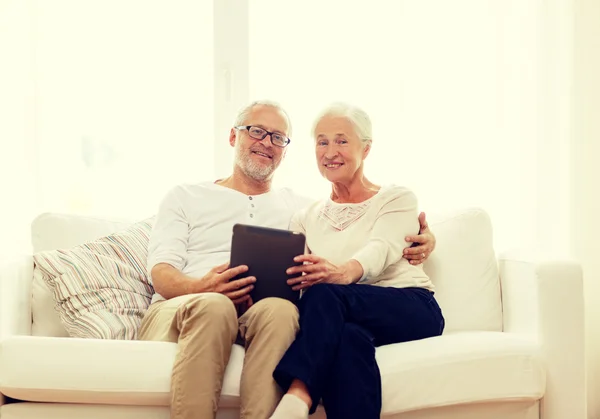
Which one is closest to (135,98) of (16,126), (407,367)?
(16,126)

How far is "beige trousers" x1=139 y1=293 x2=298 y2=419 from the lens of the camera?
163 cm

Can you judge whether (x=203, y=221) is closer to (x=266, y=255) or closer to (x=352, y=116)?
(x=266, y=255)

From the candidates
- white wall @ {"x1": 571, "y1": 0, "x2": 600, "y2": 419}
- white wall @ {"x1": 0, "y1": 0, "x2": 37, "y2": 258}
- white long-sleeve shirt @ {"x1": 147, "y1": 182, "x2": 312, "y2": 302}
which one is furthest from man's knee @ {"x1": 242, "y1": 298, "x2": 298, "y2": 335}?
white wall @ {"x1": 571, "y1": 0, "x2": 600, "y2": 419}

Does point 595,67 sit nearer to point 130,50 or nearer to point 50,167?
point 130,50

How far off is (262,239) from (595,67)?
1.99 m

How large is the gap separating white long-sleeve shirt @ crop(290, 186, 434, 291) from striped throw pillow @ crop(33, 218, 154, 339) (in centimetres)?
60

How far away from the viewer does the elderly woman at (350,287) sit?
1.68m

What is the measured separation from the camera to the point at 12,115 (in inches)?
118

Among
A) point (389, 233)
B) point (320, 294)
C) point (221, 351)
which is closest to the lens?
point (221, 351)

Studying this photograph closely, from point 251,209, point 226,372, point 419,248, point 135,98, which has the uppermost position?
point 135,98

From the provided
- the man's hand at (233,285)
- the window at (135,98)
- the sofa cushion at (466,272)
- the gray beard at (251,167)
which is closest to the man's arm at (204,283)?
the man's hand at (233,285)

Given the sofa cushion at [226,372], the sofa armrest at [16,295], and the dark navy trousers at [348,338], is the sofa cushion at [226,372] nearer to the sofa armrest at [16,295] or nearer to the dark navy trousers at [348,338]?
the dark navy trousers at [348,338]

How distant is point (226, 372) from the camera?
5.76ft

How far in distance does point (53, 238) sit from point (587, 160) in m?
2.30
